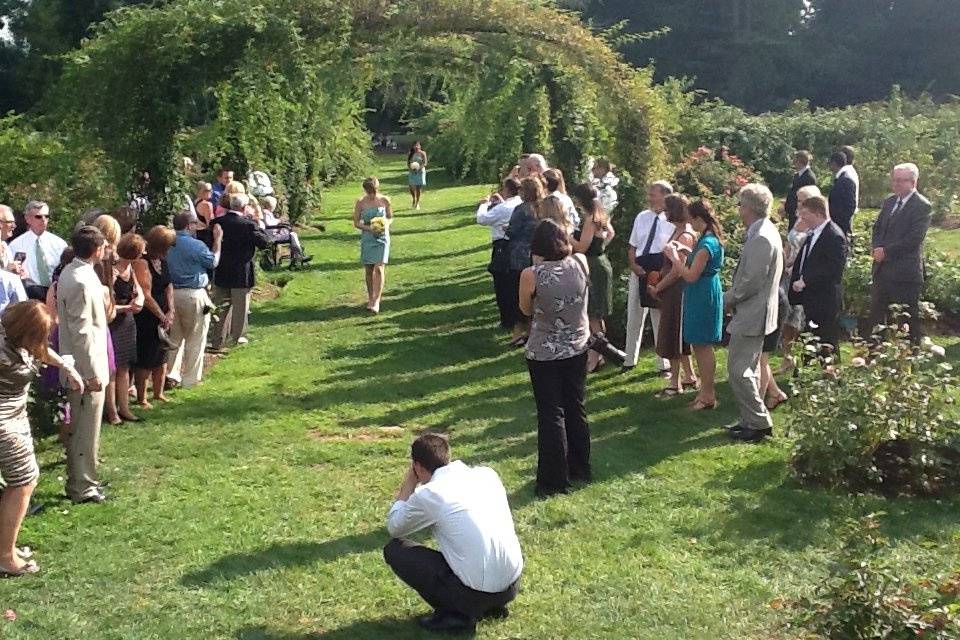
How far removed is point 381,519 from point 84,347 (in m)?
2.17

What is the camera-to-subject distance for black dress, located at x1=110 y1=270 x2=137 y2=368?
7.80 m

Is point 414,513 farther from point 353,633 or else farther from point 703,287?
point 703,287

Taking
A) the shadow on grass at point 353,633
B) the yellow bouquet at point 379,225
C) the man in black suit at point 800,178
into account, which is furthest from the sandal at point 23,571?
the man in black suit at point 800,178

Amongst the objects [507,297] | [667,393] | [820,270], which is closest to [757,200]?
[820,270]

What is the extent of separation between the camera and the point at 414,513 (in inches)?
186

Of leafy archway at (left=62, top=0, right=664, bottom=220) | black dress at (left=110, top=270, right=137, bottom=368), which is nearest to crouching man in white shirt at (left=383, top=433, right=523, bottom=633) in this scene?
black dress at (left=110, top=270, right=137, bottom=368)

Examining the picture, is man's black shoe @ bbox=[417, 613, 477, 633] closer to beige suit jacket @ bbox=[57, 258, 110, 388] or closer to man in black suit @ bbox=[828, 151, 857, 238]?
beige suit jacket @ bbox=[57, 258, 110, 388]

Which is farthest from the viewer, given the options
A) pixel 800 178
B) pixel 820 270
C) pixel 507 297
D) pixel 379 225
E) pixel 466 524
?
pixel 800 178

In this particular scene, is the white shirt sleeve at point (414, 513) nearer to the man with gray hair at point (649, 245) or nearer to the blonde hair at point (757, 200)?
the blonde hair at point (757, 200)

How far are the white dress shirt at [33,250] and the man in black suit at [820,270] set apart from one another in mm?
6375

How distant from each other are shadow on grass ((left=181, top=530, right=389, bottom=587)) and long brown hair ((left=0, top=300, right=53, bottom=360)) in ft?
4.97

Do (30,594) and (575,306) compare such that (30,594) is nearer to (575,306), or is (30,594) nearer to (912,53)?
(575,306)

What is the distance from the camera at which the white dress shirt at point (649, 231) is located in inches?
351

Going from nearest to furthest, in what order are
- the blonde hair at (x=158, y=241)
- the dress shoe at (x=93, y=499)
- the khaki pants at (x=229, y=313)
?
1. the dress shoe at (x=93, y=499)
2. the blonde hair at (x=158, y=241)
3. the khaki pants at (x=229, y=313)
